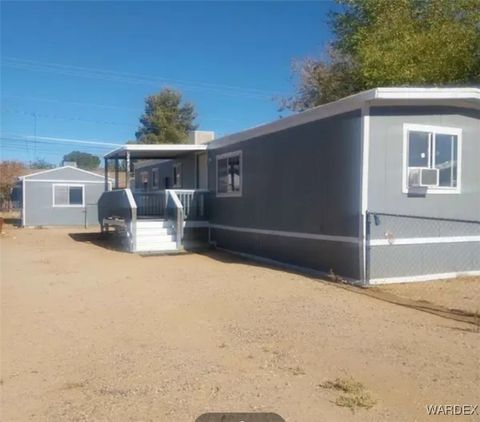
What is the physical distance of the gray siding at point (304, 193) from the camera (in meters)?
9.82

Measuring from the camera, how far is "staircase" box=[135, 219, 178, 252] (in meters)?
15.1

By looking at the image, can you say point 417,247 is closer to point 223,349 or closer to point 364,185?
point 364,185

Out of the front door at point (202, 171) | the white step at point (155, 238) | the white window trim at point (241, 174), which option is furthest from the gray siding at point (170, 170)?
the white step at point (155, 238)

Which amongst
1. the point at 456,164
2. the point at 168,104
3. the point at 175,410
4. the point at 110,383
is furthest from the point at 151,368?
the point at 168,104

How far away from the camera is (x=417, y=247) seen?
993 centimetres

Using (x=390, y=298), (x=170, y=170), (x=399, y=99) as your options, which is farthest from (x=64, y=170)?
(x=390, y=298)

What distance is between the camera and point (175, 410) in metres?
4.01

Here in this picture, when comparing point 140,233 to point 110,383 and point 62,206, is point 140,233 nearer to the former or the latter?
point 110,383

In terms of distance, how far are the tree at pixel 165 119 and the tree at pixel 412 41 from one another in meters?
27.0

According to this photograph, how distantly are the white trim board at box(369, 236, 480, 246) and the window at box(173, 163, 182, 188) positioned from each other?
37.6ft

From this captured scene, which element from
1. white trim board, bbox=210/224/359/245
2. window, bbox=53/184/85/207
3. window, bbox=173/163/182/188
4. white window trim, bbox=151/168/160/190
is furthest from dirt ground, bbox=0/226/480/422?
window, bbox=53/184/85/207

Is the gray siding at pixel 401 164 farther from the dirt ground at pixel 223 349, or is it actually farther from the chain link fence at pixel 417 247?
the dirt ground at pixel 223 349

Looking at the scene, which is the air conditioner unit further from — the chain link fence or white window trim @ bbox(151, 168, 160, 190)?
white window trim @ bbox(151, 168, 160, 190)

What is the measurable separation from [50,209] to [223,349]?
1016 inches
